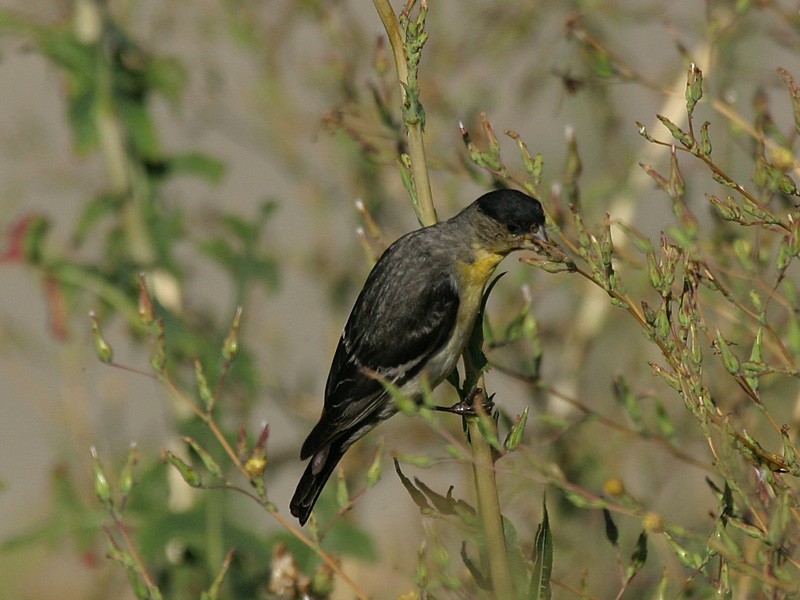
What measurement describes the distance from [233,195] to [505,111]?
3.19m

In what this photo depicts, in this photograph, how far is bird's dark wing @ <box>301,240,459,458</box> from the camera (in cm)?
408

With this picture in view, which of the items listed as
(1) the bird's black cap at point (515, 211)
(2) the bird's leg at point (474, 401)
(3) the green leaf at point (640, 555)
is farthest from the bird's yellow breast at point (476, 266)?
(3) the green leaf at point (640, 555)

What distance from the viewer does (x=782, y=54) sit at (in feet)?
19.5

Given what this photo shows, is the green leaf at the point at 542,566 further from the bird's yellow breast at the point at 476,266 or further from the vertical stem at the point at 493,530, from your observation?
the bird's yellow breast at the point at 476,266

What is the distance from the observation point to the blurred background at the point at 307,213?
4418 millimetres

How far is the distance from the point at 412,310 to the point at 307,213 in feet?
7.47

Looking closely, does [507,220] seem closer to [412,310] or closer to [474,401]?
[412,310]

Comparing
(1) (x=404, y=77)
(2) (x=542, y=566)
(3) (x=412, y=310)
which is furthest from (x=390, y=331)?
(2) (x=542, y=566)

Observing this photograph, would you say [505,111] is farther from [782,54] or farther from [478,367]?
[478,367]

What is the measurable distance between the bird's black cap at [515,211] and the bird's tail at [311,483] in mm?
A: 973

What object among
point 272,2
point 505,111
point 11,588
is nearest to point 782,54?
point 505,111

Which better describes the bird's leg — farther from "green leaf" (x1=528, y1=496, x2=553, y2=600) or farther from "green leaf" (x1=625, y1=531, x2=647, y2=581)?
"green leaf" (x1=625, y1=531, x2=647, y2=581)

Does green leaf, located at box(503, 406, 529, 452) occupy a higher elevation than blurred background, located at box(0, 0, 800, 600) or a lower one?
higher

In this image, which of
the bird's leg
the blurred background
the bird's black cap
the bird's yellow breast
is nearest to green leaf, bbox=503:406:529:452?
the bird's leg
